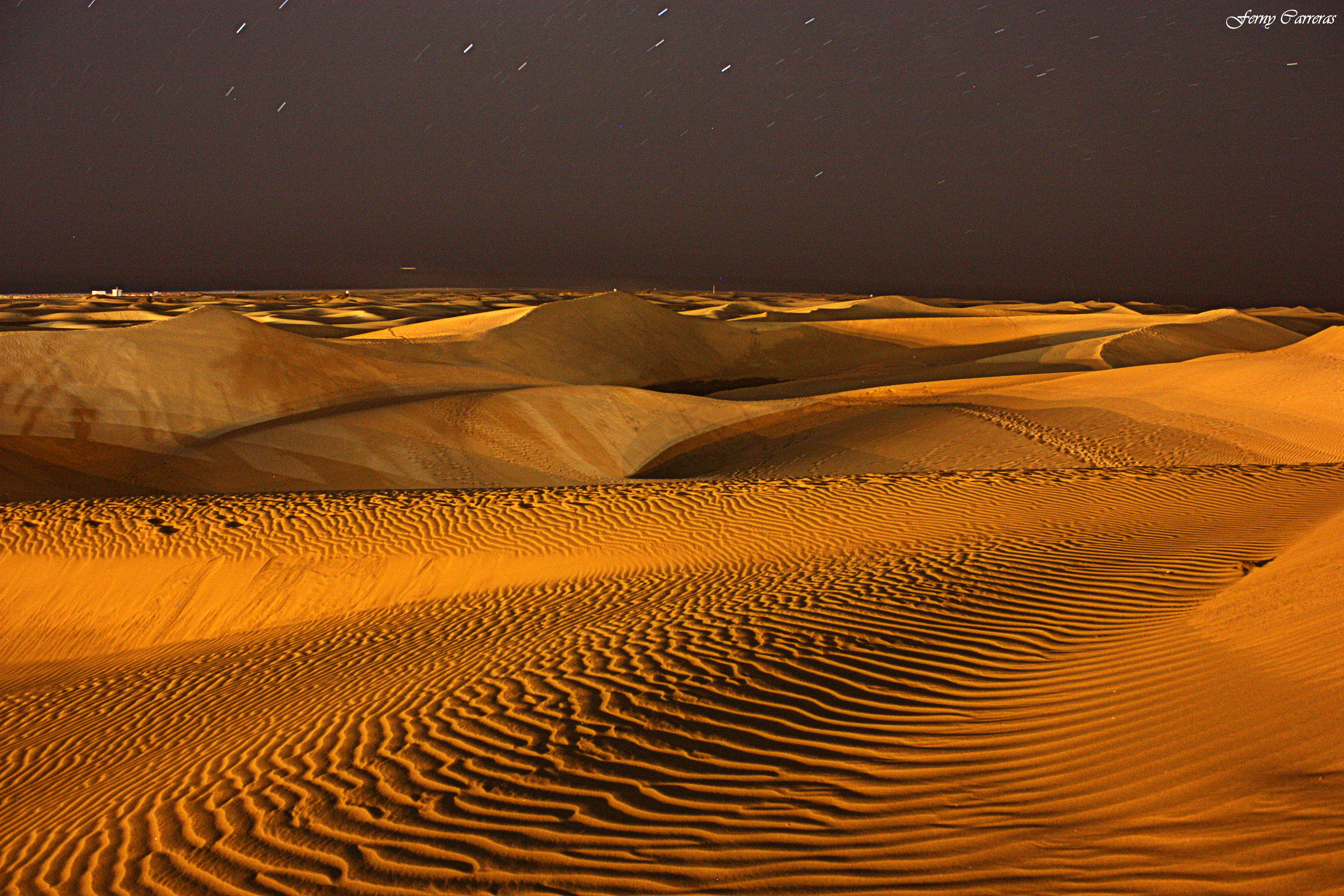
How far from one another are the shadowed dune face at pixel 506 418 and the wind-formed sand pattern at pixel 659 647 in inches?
7.2

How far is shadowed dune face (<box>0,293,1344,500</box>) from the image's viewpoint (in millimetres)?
20391

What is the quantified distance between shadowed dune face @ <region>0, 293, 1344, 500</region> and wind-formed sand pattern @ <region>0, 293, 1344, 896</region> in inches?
7.2

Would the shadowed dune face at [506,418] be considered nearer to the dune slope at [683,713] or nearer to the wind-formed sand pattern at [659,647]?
the wind-formed sand pattern at [659,647]

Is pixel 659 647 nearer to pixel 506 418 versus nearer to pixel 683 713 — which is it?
pixel 683 713

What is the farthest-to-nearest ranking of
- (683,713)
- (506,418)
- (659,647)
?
1. (506,418)
2. (659,647)
3. (683,713)

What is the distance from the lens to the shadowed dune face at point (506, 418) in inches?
803

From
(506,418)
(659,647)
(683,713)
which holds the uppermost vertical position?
(506,418)

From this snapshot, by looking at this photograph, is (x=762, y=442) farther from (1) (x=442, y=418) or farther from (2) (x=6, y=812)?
(2) (x=6, y=812)

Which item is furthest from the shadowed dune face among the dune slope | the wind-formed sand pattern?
the dune slope

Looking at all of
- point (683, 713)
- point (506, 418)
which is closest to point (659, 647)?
point (683, 713)

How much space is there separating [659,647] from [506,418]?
60.4 feet

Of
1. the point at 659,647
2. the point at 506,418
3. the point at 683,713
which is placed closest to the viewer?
the point at 683,713

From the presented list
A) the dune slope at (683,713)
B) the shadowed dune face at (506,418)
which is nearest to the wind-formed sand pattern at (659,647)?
the dune slope at (683,713)

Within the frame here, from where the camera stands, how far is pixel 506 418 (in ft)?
82.0
